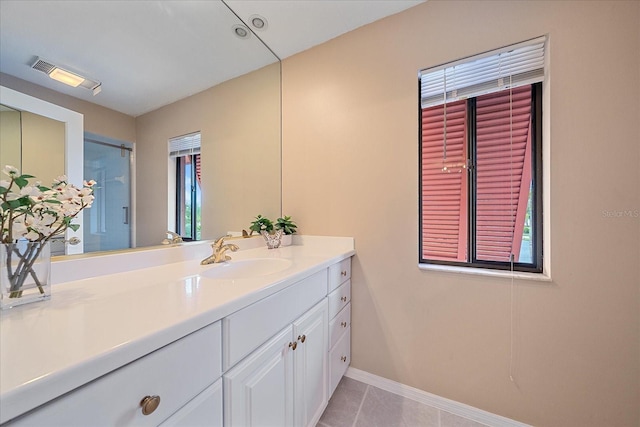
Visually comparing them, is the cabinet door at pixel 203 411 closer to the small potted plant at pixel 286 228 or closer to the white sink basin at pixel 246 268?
the white sink basin at pixel 246 268

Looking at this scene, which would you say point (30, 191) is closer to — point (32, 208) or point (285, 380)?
point (32, 208)

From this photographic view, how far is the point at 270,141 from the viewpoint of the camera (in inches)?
69.7

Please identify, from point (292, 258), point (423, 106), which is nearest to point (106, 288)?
point (292, 258)

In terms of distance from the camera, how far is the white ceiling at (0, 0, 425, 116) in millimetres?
759

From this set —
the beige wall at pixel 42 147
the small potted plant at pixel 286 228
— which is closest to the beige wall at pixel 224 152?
the small potted plant at pixel 286 228

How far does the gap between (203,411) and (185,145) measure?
110 centimetres

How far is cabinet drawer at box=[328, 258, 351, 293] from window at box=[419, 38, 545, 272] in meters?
0.43

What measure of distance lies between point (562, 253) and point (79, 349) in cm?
162

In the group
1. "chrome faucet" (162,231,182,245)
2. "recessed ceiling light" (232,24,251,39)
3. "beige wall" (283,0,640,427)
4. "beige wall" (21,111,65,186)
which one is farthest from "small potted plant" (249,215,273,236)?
"recessed ceiling light" (232,24,251,39)

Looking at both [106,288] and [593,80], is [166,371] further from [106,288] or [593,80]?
[593,80]

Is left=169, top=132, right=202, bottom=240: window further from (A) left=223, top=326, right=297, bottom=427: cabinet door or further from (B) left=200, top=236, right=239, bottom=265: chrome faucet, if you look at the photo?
(A) left=223, top=326, right=297, bottom=427: cabinet door

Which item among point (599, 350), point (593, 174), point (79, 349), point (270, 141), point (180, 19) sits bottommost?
point (599, 350)

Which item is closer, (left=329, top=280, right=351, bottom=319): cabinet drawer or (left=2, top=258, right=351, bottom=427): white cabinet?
(left=2, top=258, right=351, bottom=427): white cabinet

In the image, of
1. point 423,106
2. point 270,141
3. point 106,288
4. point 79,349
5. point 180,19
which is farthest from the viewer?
point 270,141
